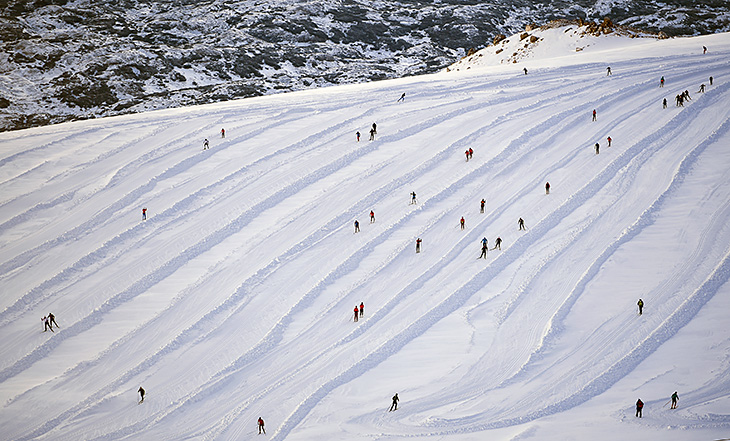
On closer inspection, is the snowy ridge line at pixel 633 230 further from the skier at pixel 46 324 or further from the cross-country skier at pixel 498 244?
the skier at pixel 46 324

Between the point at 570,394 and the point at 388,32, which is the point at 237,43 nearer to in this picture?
the point at 388,32

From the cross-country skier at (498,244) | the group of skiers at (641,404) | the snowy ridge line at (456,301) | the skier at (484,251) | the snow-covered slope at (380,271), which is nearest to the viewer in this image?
the group of skiers at (641,404)

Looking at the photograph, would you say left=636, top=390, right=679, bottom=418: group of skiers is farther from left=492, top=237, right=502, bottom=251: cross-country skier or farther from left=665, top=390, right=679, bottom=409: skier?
left=492, top=237, right=502, bottom=251: cross-country skier

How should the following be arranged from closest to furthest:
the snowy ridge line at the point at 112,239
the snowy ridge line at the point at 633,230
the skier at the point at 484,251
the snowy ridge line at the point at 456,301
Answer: the snowy ridge line at the point at 456,301 → the snowy ridge line at the point at 633,230 → the skier at the point at 484,251 → the snowy ridge line at the point at 112,239

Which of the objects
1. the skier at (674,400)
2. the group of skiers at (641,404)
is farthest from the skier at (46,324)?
the skier at (674,400)

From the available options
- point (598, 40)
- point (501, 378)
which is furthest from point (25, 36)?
point (501, 378)

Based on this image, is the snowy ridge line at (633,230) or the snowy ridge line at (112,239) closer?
the snowy ridge line at (633,230)
